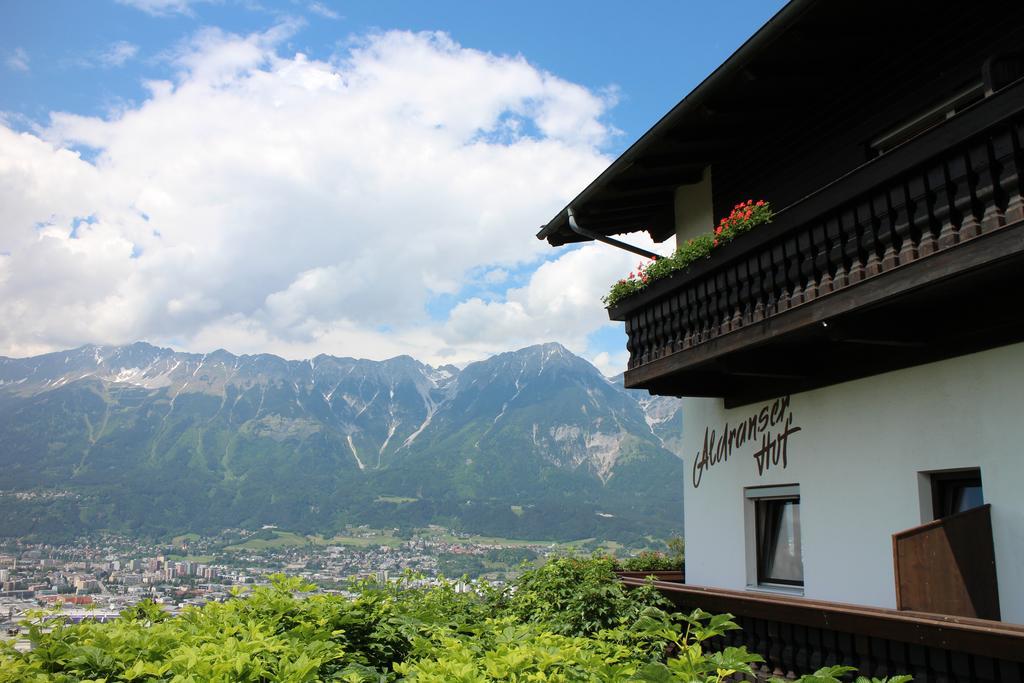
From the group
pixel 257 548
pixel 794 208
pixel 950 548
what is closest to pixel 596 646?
pixel 950 548

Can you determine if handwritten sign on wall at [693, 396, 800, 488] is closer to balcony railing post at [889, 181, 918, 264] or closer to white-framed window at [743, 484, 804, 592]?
white-framed window at [743, 484, 804, 592]

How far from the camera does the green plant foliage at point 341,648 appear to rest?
134 inches

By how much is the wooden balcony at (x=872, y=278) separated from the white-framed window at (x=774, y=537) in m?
1.20

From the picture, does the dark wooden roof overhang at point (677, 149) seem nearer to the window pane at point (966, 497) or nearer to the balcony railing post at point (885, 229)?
the balcony railing post at point (885, 229)

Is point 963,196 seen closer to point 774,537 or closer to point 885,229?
point 885,229

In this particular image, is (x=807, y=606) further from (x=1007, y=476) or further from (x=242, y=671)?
(x=242, y=671)

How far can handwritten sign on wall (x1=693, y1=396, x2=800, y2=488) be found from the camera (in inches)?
375

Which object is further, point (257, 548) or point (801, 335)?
point (257, 548)

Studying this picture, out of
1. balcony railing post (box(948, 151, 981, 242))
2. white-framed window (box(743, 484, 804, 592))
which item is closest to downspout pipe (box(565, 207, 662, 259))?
white-framed window (box(743, 484, 804, 592))

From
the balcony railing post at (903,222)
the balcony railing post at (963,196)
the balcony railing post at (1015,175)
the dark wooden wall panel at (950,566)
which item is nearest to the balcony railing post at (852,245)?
the balcony railing post at (903,222)

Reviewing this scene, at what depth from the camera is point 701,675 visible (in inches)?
127

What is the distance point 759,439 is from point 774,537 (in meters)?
1.17

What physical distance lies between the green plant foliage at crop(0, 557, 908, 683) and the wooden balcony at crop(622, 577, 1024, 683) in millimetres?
1386

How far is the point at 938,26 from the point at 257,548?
538 feet
